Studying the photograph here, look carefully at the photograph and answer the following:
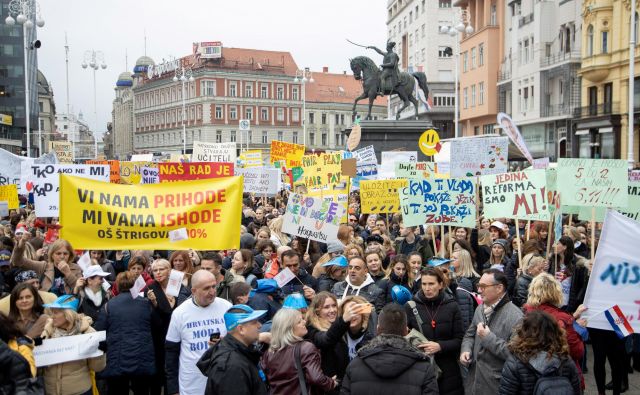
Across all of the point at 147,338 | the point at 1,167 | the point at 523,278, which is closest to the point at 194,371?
the point at 147,338

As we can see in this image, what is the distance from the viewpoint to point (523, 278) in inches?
314

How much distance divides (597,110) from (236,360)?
4017 cm

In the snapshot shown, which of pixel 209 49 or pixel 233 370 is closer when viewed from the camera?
pixel 233 370

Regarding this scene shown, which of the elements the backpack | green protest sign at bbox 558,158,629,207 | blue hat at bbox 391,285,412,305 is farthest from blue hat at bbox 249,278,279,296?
green protest sign at bbox 558,158,629,207

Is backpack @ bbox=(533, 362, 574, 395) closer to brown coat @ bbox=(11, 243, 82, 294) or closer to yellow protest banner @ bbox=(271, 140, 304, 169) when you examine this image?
brown coat @ bbox=(11, 243, 82, 294)

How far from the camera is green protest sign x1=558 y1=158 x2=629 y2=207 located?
970 cm

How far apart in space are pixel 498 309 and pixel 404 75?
2545 cm

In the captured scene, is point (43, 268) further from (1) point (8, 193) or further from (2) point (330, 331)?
(1) point (8, 193)

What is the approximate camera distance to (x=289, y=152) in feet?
69.2

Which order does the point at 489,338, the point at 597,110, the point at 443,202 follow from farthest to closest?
the point at 597,110 < the point at 443,202 < the point at 489,338

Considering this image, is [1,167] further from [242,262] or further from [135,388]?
[135,388]

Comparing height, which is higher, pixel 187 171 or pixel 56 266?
pixel 187 171

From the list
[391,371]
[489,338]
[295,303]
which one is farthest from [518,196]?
[391,371]

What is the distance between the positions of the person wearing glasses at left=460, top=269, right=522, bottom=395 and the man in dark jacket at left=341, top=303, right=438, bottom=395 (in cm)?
106
